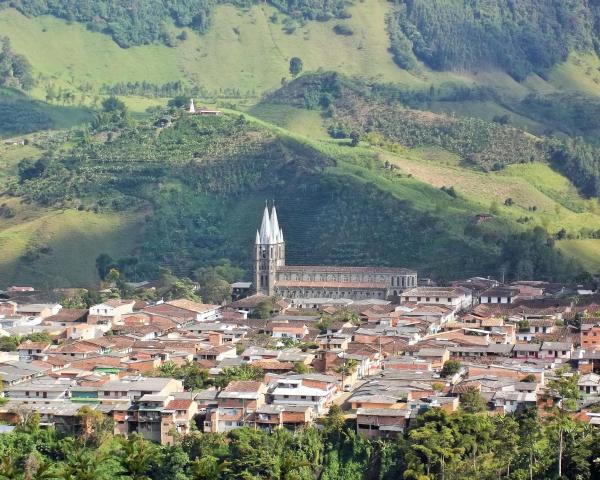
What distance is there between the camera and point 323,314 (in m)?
85.7

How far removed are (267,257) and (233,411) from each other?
36.7 metres

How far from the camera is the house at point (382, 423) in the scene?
191 ft

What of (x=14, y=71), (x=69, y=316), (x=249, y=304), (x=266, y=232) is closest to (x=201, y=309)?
(x=249, y=304)

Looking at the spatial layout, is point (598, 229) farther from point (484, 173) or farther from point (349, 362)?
point (349, 362)

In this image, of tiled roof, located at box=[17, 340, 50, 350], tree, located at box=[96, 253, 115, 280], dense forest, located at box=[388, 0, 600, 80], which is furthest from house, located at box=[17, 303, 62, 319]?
dense forest, located at box=[388, 0, 600, 80]

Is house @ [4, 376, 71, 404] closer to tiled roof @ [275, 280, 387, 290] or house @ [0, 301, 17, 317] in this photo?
house @ [0, 301, 17, 317]

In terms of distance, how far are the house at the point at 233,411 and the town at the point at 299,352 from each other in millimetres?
48

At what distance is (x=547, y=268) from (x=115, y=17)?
267ft

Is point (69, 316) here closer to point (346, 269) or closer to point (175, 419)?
point (346, 269)

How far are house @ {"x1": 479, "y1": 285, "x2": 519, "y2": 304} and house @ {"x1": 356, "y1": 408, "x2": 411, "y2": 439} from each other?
30044 mm

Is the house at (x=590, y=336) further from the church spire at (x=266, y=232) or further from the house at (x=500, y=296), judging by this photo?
the church spire at (x=266, y=232)

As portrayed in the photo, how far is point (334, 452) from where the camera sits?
5797 cm

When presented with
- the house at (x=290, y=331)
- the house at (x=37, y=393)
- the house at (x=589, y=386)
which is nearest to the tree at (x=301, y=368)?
the house at (x=37, y=393)

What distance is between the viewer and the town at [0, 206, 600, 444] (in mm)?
60312
